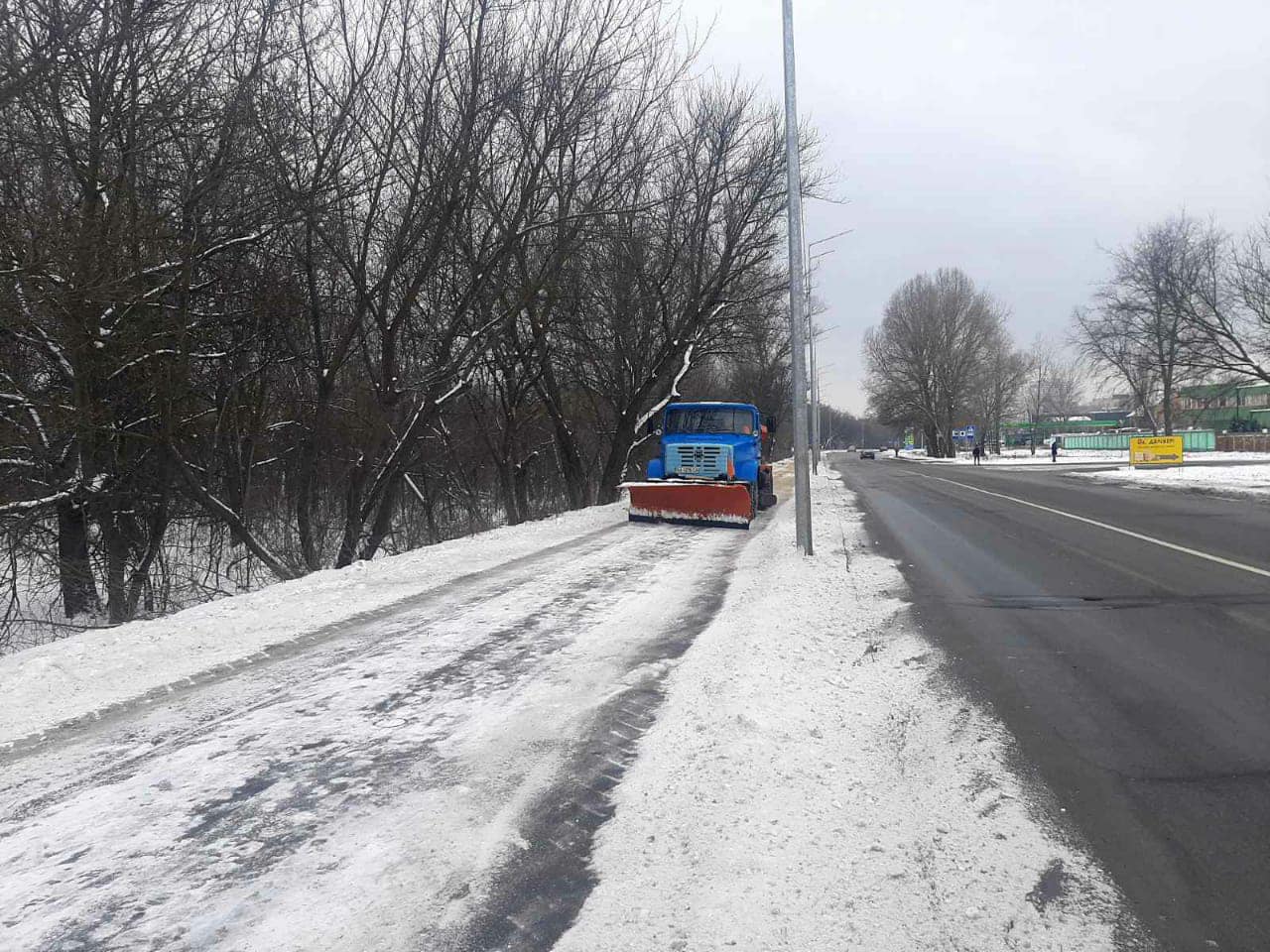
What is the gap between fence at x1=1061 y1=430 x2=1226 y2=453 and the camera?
62.8 m

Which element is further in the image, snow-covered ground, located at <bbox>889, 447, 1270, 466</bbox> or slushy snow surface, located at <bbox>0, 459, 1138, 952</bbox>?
snow-covered ground, located at <bbox>889, 447, 1270, 466</bbox>

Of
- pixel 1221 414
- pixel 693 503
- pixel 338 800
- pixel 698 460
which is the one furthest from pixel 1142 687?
pixel 1221 414

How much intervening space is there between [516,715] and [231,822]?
5.32 ft

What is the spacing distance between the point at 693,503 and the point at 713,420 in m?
2.79

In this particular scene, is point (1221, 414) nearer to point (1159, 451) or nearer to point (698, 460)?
point (1159, 451)

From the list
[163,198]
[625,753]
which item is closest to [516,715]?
[625,753]

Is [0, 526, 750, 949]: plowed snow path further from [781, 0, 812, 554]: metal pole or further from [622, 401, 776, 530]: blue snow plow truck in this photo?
[622, 401, 776, 530]: blue snow plow truck

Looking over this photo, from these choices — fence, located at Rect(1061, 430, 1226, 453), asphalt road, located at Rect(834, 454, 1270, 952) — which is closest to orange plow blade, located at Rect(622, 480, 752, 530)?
asphalt road, located at Rect(834, 454, 1270, 952)

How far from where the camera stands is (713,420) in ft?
60.7

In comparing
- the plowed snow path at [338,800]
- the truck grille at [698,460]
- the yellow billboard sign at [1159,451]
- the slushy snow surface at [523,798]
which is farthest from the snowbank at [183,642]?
the yellow billboard sign at [1159,451]

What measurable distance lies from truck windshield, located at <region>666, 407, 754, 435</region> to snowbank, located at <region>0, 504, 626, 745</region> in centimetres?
821

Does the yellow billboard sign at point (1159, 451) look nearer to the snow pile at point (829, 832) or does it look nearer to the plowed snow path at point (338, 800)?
the snow pile at point (829, 832)

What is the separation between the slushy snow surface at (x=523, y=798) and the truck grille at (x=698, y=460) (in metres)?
10.5

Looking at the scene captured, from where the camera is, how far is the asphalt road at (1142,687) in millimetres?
3057
